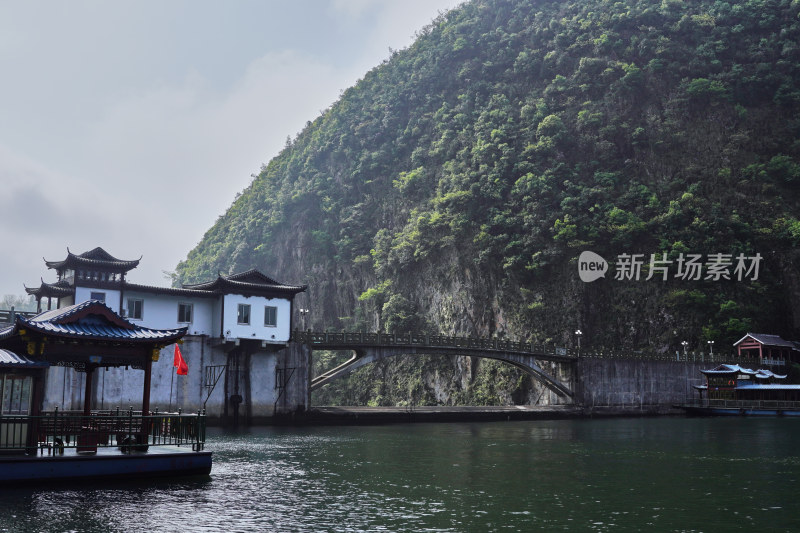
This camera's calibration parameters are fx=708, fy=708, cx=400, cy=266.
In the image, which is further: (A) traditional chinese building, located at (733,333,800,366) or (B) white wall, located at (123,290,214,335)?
(A) traditional chinese building, located at (733,333,800,366)

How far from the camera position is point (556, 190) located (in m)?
85.6

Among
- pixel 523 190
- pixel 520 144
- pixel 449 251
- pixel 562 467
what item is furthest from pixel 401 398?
pixel 562 467

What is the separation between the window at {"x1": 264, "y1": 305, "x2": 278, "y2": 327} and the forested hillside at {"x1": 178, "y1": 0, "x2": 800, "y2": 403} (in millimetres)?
35111

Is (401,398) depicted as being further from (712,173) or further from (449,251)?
(712,173)

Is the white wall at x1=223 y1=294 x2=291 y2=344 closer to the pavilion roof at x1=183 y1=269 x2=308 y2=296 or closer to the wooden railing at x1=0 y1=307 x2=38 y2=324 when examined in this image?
the pavilion roof at x1=183 y1=269 x2=308 y2=296

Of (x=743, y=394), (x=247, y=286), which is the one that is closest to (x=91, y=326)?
(x=247, y=286)

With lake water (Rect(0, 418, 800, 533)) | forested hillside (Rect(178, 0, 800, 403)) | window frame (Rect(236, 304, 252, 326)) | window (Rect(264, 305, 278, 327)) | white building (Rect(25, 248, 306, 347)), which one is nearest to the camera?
lake water (Rect(0, 418, 800, 533))

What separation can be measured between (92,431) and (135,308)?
28.3m

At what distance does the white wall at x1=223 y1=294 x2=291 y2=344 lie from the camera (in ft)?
169

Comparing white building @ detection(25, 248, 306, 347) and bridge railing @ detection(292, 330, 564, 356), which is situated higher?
white building @ detection(25, 248, 306, 347)

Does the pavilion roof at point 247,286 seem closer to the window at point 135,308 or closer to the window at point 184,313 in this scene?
the window at point 184,313

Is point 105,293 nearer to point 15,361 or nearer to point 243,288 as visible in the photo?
point 243,288

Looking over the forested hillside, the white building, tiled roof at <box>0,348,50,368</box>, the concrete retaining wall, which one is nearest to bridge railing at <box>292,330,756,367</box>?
the concrete retaining wall

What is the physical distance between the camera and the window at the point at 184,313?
166 feet
